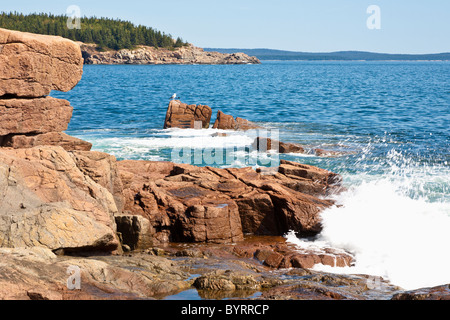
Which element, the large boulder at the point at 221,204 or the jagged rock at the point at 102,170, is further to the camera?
the large boulder at the point at 221,204

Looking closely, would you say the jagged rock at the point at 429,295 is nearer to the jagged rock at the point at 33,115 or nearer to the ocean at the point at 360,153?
the ocean at the point at 360,153

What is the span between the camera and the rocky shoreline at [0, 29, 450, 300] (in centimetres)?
908

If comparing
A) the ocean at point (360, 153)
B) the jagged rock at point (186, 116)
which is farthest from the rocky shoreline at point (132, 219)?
the jagged rock at point (186, 116)

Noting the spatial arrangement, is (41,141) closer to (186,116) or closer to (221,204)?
(221,204)

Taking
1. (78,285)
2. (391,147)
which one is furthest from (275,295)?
(391,147)

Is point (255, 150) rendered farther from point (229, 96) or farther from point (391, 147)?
point (229, 96)

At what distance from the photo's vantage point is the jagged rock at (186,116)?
1335 inches

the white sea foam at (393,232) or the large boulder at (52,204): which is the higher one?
the large boulder at (52,204)

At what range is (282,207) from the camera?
14.5 meters

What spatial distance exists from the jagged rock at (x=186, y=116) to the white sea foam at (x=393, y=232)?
15.5 meters

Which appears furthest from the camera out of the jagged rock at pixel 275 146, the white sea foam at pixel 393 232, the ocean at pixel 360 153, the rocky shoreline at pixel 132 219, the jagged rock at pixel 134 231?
the jagged rock at pixel 275 146

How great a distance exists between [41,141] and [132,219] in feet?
12.0

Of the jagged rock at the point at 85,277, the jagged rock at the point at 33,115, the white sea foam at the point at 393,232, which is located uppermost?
the jagged rock at the point at 33,115

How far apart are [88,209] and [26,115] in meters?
3.67
